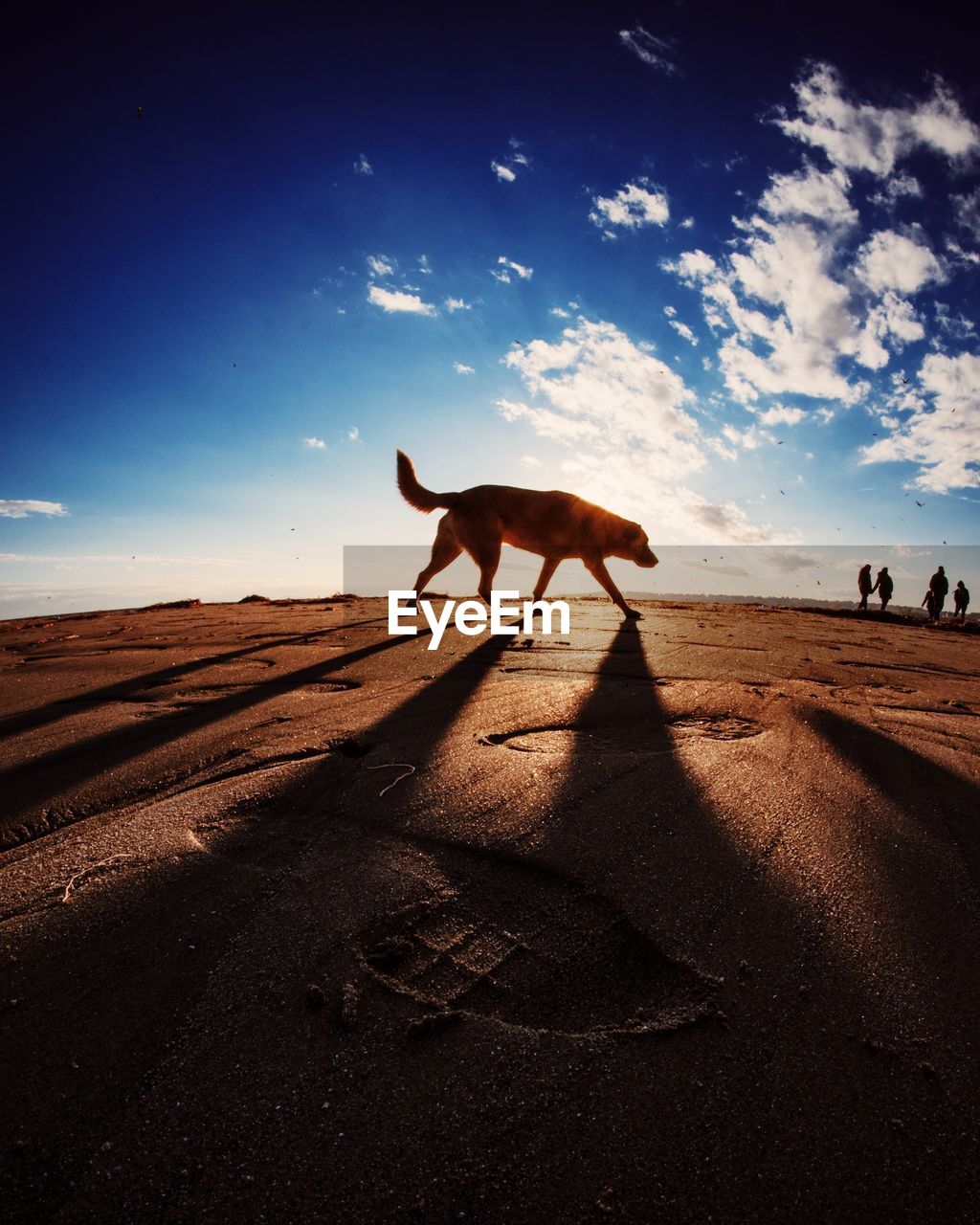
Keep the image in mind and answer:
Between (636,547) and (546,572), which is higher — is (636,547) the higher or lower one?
the higher one

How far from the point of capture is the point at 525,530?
284 inches

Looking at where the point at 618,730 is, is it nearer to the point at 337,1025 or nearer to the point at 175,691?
the point at 337,1025

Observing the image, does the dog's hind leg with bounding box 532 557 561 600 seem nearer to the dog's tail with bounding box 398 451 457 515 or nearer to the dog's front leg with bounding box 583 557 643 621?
the dog's front leg with bounding box 583 557 643 621

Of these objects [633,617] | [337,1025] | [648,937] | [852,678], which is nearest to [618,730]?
[648,937]

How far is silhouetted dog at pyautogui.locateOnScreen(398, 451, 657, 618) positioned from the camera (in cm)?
685

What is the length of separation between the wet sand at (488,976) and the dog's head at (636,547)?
5.97 metres

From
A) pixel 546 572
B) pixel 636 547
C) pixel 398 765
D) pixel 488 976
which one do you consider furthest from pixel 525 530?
pixel 488 976

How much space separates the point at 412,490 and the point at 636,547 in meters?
3.38

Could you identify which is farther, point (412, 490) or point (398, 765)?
point (412, 490)

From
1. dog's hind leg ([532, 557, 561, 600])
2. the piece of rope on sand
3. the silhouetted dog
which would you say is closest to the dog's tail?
the silhouetted dog

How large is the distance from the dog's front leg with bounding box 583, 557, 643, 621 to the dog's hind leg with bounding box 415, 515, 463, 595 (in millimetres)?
1791

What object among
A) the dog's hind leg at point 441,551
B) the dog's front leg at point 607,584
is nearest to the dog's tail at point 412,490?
the dog's hind leg at point 441,551
